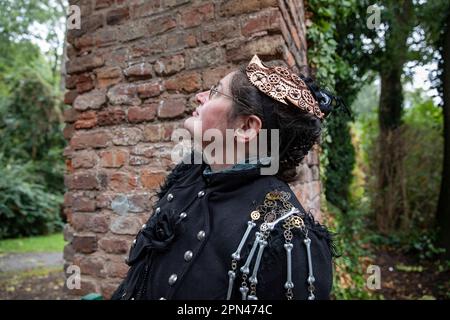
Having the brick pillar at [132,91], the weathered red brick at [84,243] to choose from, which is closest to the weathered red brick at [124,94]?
the brick pillar at [132,91]

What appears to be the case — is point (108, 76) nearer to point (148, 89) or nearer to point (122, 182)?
point (148, 89)

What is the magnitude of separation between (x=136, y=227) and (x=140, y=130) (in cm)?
70

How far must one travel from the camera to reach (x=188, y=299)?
1261mm

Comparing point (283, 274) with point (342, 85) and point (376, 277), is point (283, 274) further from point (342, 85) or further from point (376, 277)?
point (342, 85)

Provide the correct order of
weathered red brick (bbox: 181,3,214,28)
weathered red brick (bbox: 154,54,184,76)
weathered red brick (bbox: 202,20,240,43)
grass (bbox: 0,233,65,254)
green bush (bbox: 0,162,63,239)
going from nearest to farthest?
weathered red brick (bbox: 202,20,240,43)
weathered red brick (bbox: 181,3,214,28)
weathered red brick (bbox: 154,54,184,76)
grass (bbox: 0,233,65,254)
green bush (bbox: 0,162,63,239)

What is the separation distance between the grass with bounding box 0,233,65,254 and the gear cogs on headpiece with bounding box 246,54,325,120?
883 cm

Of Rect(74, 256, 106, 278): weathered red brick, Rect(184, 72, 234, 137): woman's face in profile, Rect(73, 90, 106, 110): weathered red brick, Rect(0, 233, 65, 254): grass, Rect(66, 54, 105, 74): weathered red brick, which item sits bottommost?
Rect(0, 233, 65, 254): grass

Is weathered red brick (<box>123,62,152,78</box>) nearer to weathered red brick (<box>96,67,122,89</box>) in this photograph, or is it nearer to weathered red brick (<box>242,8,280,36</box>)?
weathered red brick (<box>96,67,122,89</box>)

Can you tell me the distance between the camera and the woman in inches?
46.2

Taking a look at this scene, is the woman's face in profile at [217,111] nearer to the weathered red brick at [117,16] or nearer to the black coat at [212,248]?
the black coat at [212,248]

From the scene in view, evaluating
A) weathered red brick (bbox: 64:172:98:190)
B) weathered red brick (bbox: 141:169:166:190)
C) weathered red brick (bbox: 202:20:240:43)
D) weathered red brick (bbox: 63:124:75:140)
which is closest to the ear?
weathered red brick (bbox: 202:20:240:43)

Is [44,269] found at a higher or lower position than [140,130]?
lower

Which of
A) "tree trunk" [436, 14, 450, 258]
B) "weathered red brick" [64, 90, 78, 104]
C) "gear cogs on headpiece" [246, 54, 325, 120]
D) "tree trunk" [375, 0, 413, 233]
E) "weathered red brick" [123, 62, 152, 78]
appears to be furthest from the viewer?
"tree trunk" [375, 0, 413, 233]
